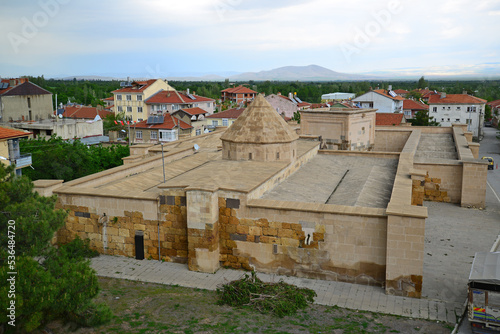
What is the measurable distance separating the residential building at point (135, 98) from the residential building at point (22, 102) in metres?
12.5

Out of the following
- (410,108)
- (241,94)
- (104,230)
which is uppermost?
(241,94)

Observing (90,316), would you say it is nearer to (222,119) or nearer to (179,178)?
(179,178)

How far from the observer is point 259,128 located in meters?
20.4

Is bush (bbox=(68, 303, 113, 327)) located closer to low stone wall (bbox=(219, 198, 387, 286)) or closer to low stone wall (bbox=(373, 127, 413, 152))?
low stone wall (bbox=(219, 198, 387, 286))

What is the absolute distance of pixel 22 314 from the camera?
8742mm

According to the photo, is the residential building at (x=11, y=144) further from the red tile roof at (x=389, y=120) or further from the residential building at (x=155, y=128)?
the red tile roof at (x=389, y=120)

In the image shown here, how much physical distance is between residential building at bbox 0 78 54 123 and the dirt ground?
1763 inches

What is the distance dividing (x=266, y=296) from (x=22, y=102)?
161 ft

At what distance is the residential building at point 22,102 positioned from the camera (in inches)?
1998

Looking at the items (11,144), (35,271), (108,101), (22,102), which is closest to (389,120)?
(11,144)

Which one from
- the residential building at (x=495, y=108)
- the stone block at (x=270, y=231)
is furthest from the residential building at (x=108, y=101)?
the stone block at (x=270, y=231)

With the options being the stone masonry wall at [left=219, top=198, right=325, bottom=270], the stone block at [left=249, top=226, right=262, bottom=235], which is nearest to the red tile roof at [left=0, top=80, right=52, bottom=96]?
the stone masonry wall at [left=219, top=198, right=325, bottom=270]

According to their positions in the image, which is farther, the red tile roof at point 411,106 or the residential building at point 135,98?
the red tile roof at point 411,106
